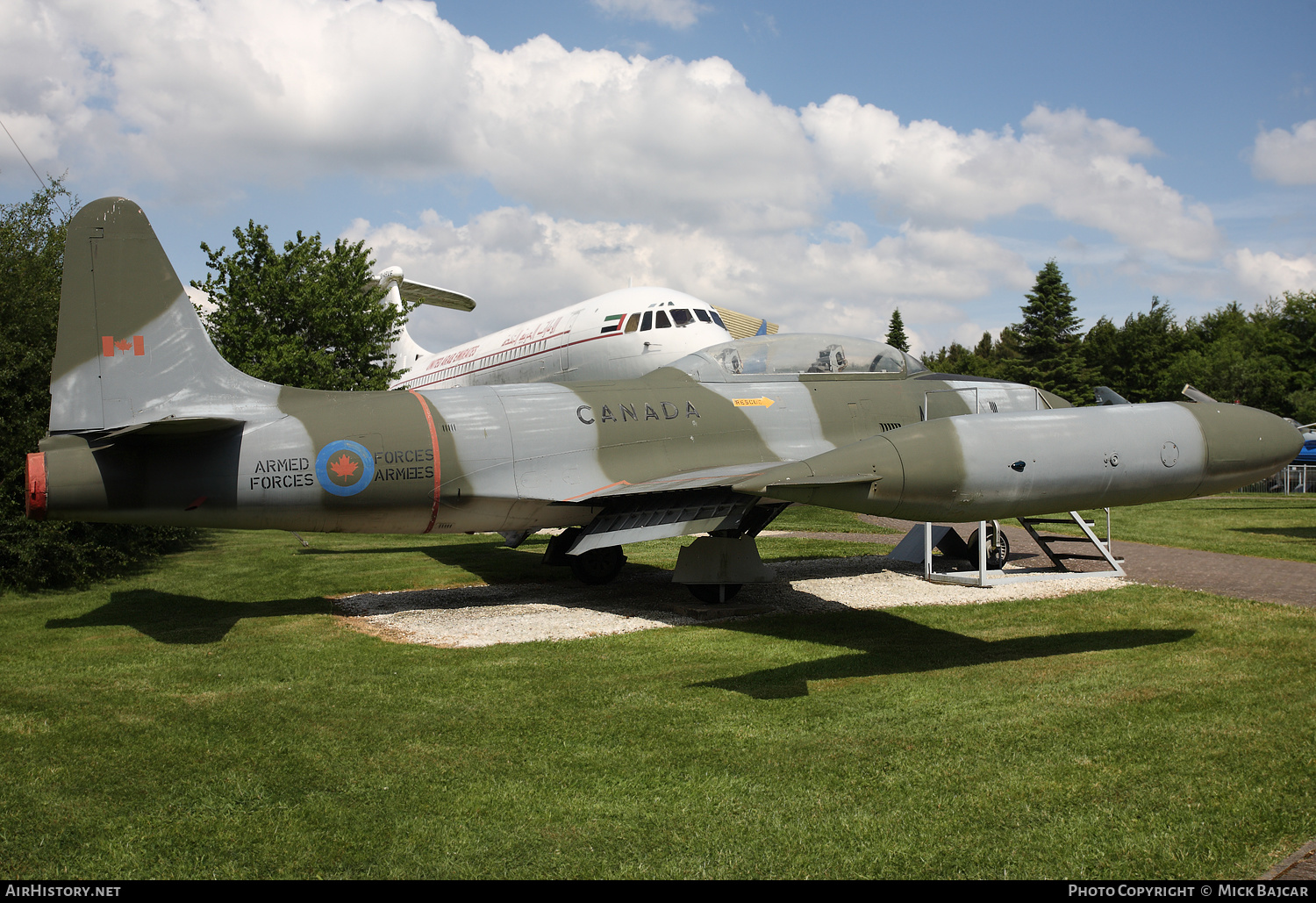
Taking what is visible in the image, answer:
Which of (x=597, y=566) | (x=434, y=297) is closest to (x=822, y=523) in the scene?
(x=597, y=566)

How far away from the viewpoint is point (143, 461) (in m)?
9.13

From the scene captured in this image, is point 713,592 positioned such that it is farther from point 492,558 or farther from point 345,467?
point 492,558

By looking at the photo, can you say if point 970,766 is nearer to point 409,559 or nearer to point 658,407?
point 658,407

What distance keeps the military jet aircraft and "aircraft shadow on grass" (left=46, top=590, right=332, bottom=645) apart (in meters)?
A: 1.35

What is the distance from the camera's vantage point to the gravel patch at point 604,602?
33.0 ft

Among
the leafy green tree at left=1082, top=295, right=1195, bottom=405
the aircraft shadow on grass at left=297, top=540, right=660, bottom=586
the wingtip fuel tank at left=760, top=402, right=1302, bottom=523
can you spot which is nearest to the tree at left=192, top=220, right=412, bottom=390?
the aircraft shadow on grass at left=297, top=540, right=660, bottom=586

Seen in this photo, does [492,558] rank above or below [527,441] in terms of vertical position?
below

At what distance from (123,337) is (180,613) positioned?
381cm

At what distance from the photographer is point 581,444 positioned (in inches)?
430

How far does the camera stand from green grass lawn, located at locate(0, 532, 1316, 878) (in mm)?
4195

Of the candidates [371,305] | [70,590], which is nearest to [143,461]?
[70,590]

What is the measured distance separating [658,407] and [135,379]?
6105 millimetres

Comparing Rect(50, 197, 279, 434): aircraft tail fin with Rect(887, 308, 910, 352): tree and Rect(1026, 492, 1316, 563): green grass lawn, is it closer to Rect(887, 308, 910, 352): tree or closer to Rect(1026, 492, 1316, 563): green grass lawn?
Rect(1026, 492, 1316, 563): green grass lawn
